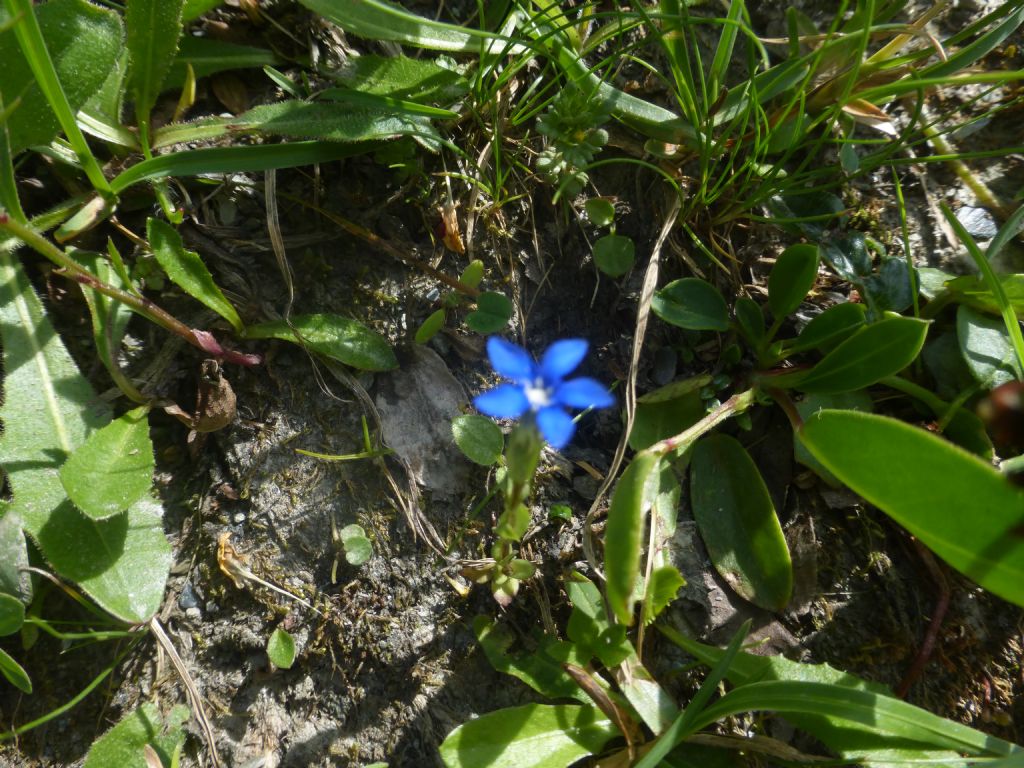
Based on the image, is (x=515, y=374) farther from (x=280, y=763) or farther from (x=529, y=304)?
(x=280, y=763)

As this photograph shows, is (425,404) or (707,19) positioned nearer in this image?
(707,19)

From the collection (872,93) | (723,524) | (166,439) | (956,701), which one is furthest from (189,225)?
(956,701)

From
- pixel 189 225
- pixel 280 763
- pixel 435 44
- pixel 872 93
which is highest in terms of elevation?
pixel 872 93

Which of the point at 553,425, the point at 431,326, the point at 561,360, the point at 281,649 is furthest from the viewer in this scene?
the point at 431,326

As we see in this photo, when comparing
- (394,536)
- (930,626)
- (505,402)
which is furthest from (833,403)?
(394,536)

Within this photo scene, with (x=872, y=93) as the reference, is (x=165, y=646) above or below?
below

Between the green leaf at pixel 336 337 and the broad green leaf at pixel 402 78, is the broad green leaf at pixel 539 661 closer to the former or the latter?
the green leaf at pixel 336 337

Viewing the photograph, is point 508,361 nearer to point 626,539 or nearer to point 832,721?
point 626,539

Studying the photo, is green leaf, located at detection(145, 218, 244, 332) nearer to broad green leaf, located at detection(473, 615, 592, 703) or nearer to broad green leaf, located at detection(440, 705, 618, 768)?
broad green leaf, located at detection(473, 615, 592, 703)

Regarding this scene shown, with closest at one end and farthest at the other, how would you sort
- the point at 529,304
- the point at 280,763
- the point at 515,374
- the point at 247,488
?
the point at 515,374, the point at 280,763, the point at 247,488, the point at 529,304
